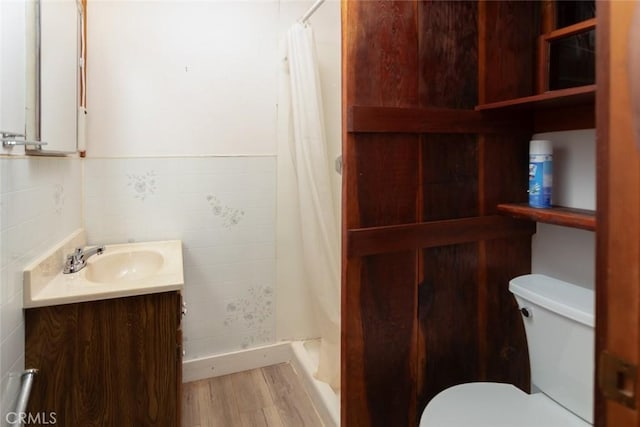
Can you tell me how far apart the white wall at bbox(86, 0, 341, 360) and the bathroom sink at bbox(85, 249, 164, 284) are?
208mm

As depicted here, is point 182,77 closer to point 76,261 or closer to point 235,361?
point 76,261

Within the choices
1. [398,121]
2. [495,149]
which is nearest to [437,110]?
[398,121]

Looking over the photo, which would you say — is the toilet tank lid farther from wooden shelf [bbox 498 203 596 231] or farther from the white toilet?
wooden shelf [bbox 498 203 596 231]

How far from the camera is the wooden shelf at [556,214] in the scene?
116 centimetres

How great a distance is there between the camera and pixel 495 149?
1477 millimetres

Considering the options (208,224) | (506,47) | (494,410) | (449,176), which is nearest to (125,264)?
(208,224)

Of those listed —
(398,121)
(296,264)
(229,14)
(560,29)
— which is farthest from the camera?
(296,264)

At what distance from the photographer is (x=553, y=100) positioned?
122 centimetres

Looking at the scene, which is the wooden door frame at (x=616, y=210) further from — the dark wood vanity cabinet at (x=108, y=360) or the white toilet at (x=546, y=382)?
the dark wood vanity cabinet at (x=108, y=360)

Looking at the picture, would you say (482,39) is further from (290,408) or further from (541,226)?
(290,408)

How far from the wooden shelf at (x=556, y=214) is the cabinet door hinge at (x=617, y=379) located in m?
0.78

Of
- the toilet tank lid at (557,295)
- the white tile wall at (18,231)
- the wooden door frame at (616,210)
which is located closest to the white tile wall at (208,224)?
the white tile wall at (18,231)

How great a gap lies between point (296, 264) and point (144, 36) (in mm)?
1546

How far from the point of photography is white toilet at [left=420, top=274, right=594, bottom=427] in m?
1.15
